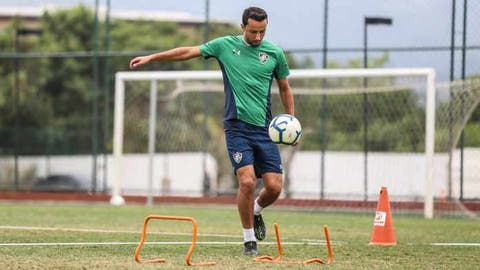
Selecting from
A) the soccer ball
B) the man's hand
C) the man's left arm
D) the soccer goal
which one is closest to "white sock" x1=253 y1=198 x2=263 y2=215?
the soccer ball

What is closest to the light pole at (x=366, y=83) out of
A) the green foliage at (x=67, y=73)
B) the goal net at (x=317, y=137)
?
the goal net at (x=317, y=137)

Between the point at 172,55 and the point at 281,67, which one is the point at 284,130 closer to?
the point at 281,67

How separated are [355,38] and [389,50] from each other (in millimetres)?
890

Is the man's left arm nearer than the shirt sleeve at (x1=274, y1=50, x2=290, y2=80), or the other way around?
the shirt sleeve at (x1=274, y1=50, x2=290, y2=80)

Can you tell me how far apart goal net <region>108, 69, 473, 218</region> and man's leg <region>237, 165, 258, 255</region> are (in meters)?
9.37

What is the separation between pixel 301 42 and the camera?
2444 cm

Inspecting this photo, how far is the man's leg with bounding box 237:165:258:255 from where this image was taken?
10047 mm

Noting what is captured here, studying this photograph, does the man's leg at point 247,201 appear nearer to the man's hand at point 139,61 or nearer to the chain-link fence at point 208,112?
the man's hand at point 139,61

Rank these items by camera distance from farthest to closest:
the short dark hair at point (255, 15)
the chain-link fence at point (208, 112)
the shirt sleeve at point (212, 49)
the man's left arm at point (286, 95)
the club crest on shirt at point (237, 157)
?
the chain-link fence at point (208, 112) < the man's left arm at point (286, 95) < the shirt sleeve at point (212, 49) < the club crest on shirt at point (237, 157) < the short dark hair at point (255, 15)

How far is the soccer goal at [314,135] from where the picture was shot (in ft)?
69.1

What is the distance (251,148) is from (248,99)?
45 centimetres

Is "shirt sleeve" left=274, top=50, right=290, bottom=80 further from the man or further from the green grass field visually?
the green grass field

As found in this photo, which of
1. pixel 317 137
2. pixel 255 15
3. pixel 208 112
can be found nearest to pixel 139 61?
pixel 255 15

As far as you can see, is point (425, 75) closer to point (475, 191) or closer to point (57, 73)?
point (475, 191)
